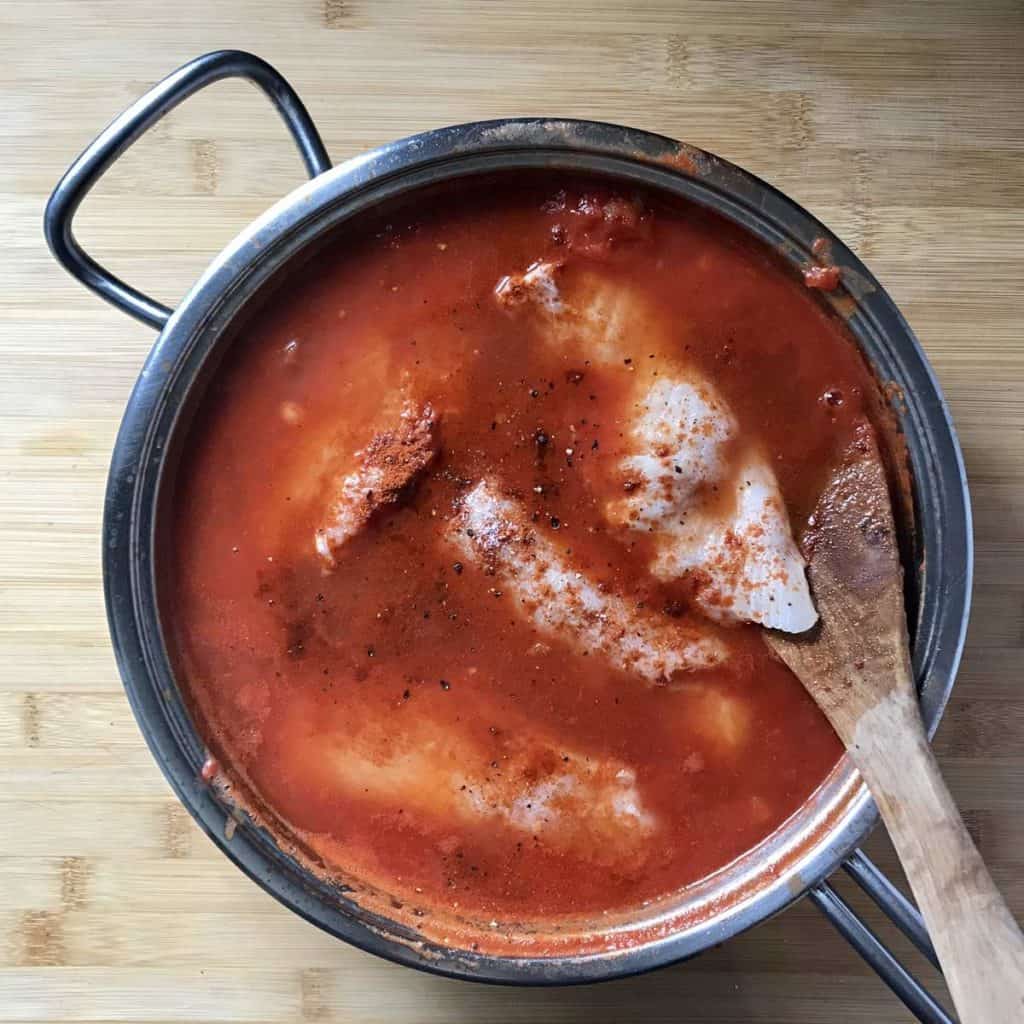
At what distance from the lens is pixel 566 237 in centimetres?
141

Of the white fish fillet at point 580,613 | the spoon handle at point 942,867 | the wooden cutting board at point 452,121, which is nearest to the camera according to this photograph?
the spoon handle at point 942,867

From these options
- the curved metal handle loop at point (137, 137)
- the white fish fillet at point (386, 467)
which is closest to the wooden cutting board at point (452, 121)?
the curved metal handle loop at point (137, 137)

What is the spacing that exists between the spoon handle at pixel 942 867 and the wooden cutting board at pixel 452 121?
38 centimetres

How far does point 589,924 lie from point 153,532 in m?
0.84

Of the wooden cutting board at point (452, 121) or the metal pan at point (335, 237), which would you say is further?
the wooden cutting board at point (452, 121)

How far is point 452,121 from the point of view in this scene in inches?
65.0

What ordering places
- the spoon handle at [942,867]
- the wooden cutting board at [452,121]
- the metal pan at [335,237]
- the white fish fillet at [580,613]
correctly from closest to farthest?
the spoon handle at [942,867]
the metal pan at [335,237]
the white fish fillet at [580,613]
the wooden cutting board at [452,121]

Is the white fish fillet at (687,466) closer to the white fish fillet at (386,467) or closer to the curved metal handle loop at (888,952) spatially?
the white fish fillet at (386,467)

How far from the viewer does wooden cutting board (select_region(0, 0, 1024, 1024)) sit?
165 centimetres

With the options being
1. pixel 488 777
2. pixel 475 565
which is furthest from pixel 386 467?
pixel 488 777

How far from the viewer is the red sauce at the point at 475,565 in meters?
1.40

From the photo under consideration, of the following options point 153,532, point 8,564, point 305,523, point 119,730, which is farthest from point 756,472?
point 8,564

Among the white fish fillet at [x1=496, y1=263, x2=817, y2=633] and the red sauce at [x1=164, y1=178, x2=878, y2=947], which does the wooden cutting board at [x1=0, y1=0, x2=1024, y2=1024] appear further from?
the white fish fillet at [x1=496, y1=263, x2=817, y2=633]

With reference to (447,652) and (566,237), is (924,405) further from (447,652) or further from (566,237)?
(447,652)
